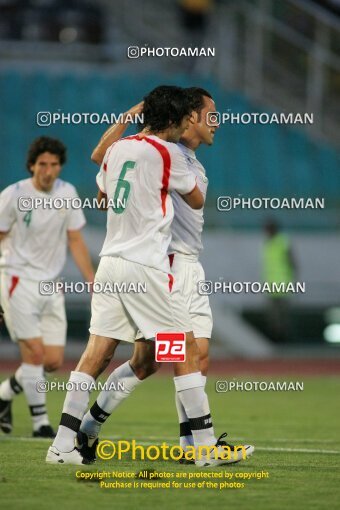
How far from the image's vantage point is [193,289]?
24.9ft

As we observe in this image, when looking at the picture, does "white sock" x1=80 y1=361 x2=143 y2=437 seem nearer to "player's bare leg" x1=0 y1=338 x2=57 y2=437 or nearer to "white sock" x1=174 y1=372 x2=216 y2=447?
"white sock" x1=174 y1=372 x2=216 y2=447

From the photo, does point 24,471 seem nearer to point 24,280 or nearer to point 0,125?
point 24,280

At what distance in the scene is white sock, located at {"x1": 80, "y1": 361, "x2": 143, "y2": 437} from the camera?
7324mm

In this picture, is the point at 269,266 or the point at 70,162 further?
the point at 70,162

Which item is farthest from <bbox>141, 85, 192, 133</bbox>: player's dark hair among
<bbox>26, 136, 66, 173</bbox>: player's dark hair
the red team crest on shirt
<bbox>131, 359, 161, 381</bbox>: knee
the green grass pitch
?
<bbox>26, 136, 66, 173</bbox>: player's dark hair

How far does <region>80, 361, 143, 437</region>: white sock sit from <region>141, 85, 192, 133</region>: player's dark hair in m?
1.54

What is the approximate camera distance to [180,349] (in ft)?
22.6

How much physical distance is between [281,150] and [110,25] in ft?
14.8

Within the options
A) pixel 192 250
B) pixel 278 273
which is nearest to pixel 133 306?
pixel 192 250

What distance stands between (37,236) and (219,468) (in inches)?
126

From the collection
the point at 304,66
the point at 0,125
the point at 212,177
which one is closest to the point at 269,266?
the point at 212,177

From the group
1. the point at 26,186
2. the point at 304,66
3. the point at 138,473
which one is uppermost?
the point at 304,66

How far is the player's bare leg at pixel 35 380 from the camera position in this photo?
927 cm

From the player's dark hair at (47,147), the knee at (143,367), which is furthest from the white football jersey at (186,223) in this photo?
the player's dark hair at (47,147)
